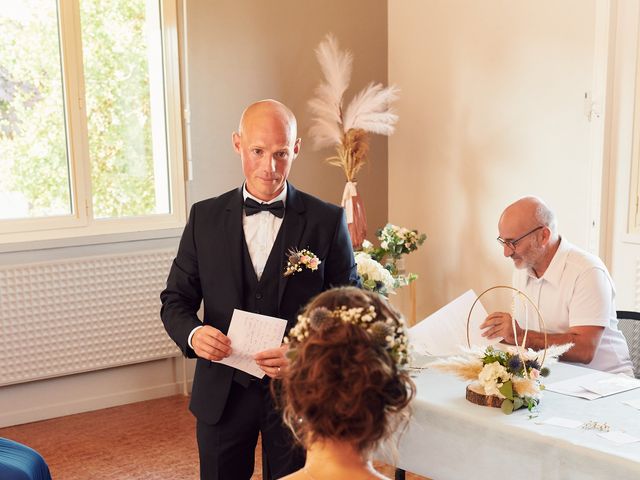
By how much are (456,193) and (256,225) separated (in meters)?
2.87

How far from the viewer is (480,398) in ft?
8.04

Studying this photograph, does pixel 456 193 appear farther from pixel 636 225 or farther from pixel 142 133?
A: pixel 142 133

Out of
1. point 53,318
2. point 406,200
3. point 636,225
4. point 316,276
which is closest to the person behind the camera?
point 316,276

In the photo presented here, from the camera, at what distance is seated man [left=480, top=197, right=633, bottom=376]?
9.72 feet

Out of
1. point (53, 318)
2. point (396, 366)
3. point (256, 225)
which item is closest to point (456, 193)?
point (53, 318)

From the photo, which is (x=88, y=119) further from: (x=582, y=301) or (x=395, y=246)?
(x=582, y=301)

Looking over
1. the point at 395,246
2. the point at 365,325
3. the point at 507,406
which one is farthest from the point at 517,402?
the point at 395,246

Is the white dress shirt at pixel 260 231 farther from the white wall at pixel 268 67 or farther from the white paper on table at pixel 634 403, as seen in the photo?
the white wall at pixel 268 67

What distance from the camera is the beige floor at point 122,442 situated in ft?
12.7

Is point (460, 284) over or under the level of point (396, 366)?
under

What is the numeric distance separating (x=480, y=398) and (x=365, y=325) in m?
1.12

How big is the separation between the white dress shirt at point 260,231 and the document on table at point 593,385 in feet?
3.27

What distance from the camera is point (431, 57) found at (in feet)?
17.1

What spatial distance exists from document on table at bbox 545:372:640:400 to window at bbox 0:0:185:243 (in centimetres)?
288
